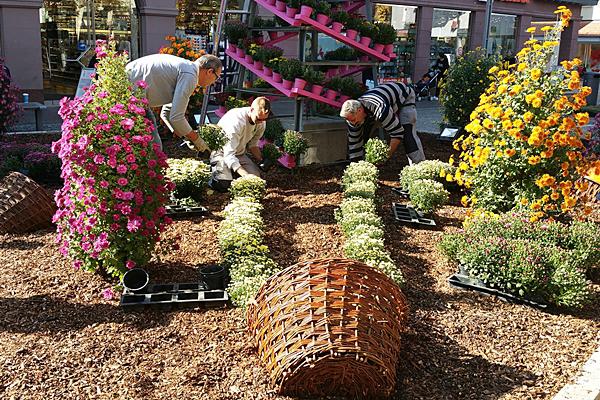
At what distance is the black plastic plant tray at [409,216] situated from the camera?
6.42 meters

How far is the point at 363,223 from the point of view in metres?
5.51

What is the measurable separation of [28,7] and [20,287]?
10.4 m

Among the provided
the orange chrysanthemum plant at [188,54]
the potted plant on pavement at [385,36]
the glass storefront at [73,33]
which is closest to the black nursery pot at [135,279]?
the potted plant on pavement at [385,36]

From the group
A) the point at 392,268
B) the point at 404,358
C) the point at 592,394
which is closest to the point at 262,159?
the point at 392,268

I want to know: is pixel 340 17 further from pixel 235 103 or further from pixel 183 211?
pixel 183 211

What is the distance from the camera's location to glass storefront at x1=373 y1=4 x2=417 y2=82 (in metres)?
21.3

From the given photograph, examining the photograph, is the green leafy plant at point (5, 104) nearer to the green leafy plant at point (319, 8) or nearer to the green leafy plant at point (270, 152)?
the green leafy plant at point (270, 152)

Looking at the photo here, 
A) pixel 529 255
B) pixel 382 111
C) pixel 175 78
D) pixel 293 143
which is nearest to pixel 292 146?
pixel 293 143

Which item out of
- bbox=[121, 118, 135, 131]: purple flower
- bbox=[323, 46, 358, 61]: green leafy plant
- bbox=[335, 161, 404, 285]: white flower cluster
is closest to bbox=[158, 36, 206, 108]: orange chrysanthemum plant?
bbox=[323, 46, 358, 61]: green leafy plant

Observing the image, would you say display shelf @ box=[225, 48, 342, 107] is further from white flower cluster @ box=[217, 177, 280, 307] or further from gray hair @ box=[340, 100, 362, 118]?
white flower cluster @ box=[217, 177, 280, 307]

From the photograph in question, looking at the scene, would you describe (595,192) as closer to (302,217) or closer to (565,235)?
(565,235)

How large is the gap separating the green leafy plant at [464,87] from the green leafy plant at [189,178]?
6.14 metres

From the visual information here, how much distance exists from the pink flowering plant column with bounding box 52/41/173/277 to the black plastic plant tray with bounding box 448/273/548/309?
2293 millimetres

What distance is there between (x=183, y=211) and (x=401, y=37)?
17.3m
